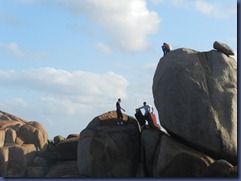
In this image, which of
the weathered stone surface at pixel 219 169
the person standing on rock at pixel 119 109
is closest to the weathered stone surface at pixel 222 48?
the person standing on rock at pixel 119 109

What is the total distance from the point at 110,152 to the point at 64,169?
5.11 meters

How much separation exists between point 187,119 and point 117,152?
11.5ft

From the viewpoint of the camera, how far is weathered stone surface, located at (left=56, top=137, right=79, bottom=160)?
23514 mm

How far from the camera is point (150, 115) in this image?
18.9 meters

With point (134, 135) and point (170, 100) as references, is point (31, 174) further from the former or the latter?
point (170, 100)

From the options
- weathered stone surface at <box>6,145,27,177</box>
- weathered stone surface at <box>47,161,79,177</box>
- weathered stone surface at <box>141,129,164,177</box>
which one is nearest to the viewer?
weathered stone surface at <box>141,129,164,177</box>

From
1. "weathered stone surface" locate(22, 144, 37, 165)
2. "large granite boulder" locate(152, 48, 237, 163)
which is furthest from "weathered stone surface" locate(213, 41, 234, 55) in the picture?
"weathered stone surface" locate(22, 144, 37, 165)

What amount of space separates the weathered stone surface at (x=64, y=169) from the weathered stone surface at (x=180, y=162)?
5861mm

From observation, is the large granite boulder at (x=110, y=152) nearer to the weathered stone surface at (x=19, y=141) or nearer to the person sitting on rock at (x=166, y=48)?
the person sitting on rock at (x=166, y=48)

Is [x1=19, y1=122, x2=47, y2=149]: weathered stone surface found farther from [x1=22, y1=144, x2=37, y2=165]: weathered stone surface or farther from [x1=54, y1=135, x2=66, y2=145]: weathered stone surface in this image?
[x1=22, y1=144, x2=37, y2=165]: weathered stone surface

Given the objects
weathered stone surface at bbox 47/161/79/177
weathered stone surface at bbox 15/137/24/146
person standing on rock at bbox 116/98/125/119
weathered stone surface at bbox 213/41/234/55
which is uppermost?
weathered stone surface at bbox 213/41/234/55

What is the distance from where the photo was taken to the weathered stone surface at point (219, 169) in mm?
15540

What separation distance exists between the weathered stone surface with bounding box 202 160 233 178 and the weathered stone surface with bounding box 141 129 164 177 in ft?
8.49

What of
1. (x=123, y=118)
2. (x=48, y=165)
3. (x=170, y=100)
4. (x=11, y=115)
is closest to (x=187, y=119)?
(x=170, y=100)
